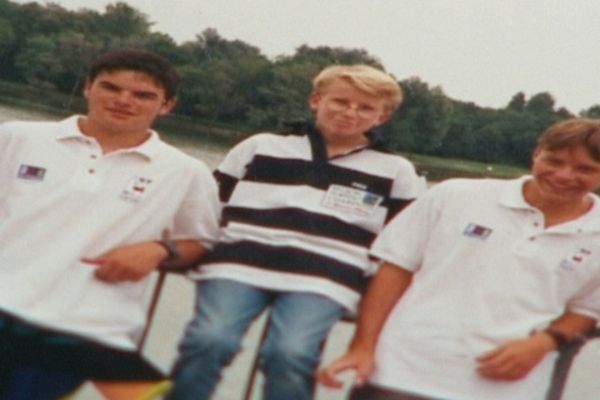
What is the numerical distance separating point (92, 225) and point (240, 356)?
5.87 metres

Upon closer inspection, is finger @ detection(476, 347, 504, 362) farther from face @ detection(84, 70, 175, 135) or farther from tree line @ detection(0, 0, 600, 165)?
tree line @ detection(0, 0, 600, 165)

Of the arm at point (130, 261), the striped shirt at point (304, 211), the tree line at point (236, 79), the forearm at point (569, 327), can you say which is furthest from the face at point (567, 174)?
the tree line at point (236, 79)

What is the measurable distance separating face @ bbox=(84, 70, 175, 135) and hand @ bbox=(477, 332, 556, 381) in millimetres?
1397

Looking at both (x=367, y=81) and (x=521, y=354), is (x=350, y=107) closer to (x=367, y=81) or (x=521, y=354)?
(x=367, y=81)

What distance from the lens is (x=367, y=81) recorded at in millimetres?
3797

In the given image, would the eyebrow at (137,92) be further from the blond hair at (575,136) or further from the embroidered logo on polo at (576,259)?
the embroidered logo on polo at (576,259)

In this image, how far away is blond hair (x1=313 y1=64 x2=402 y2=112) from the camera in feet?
12.5

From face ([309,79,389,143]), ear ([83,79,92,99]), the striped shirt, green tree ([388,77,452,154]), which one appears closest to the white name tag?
the striped shirt

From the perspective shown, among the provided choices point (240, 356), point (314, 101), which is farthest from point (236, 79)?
point (314, 101)

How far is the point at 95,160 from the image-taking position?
3.24 m

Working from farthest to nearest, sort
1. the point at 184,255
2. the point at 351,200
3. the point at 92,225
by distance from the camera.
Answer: the point at 351,200, the point at 184,255, the point at 92,225

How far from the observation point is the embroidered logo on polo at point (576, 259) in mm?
3162

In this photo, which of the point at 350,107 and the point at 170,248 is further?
the point at 350,107

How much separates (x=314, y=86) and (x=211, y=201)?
0.79m
